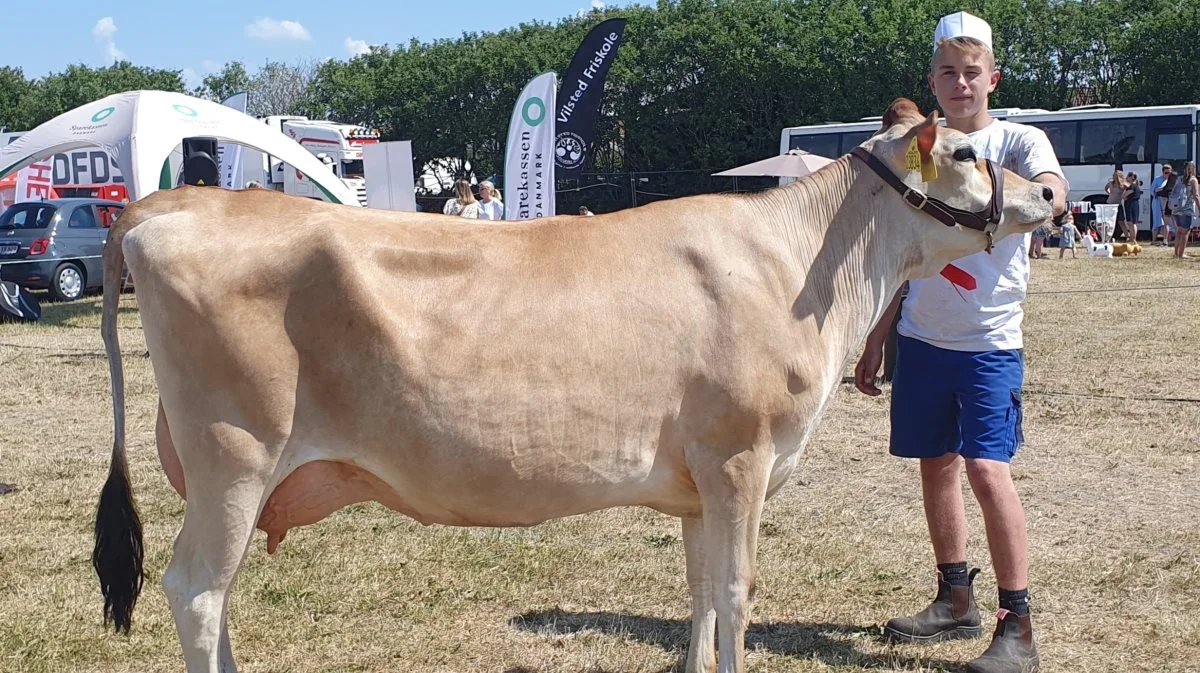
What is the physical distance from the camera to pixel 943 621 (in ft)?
15.8

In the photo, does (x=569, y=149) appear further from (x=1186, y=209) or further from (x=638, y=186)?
(x=638, y=186)

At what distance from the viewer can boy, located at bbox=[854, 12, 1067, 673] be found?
14.5 ft

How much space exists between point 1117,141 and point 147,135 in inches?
989

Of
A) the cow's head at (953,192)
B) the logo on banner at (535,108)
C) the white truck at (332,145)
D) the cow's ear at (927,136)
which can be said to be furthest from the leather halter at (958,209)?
the white truck at (332,145)

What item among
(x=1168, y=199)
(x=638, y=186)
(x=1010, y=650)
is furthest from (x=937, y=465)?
(x=638, y=186)

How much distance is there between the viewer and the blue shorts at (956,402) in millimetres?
4457

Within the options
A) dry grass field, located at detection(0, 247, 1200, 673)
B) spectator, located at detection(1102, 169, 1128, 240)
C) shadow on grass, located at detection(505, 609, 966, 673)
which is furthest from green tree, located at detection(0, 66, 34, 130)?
shadow on grass, located at detection(505, 609, 966, 673)

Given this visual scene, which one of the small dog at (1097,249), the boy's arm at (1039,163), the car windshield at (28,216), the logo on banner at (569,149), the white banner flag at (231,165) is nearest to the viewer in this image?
the boy's arm at (1039,163)

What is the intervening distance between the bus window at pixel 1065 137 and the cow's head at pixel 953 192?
28.9 meters

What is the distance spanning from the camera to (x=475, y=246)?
12.0 feet

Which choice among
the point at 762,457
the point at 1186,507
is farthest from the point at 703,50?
the point at 762,457

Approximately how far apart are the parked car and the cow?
16626 mm

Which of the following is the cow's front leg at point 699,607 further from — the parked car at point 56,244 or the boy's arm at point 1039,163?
the parked car at point 56,244

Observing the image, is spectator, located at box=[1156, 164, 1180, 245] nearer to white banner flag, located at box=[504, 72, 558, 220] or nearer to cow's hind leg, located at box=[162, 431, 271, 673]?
white banner flag, located at box=[504, 72, 558, 220]
